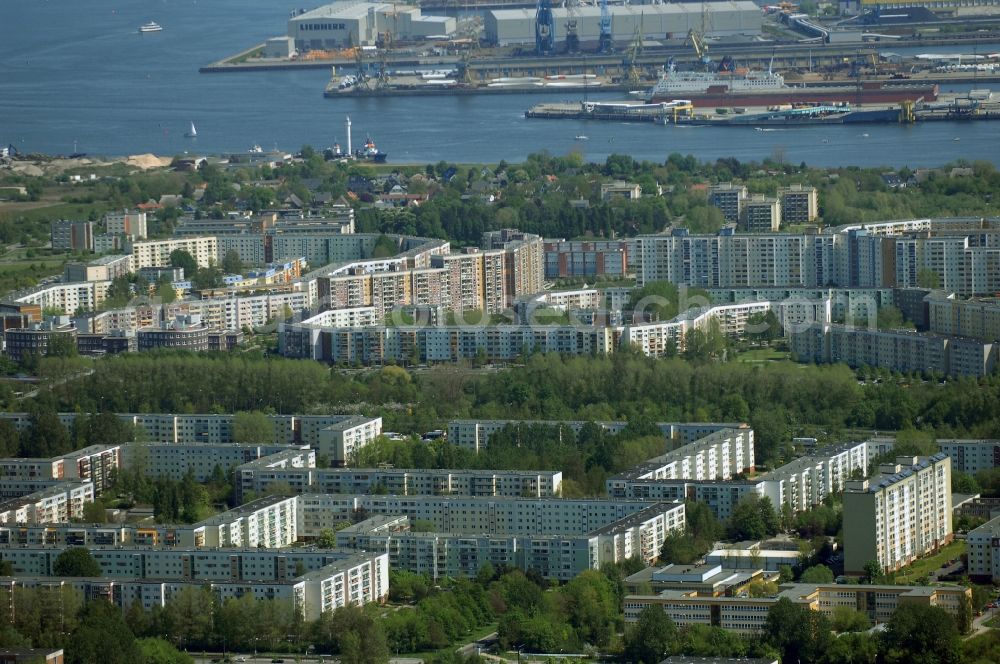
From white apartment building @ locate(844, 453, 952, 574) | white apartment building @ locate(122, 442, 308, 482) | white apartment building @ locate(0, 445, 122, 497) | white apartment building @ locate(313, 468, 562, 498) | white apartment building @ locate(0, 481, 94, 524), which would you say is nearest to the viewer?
white apartment building @ locate(844, 453, 952, 574)

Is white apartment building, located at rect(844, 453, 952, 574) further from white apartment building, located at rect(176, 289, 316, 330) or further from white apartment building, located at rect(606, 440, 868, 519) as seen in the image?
white apartment building, located at rect(176, 289, 316, 330)

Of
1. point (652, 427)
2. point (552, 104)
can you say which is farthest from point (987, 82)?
point (652, 427)

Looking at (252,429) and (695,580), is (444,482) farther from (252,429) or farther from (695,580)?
(695,580)

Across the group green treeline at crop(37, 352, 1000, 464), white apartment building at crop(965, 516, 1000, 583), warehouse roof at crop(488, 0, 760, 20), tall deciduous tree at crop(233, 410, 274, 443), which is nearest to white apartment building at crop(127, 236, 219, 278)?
green treeline at crop(37, 352, 1000, 464)

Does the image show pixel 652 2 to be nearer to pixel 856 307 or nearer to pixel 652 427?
pixel 856 307

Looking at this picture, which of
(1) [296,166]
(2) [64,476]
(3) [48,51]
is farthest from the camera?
(3) [48,51]

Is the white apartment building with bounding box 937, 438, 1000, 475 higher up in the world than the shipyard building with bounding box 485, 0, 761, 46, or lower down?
lower down

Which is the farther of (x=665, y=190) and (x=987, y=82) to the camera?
(x=987, y=82)
